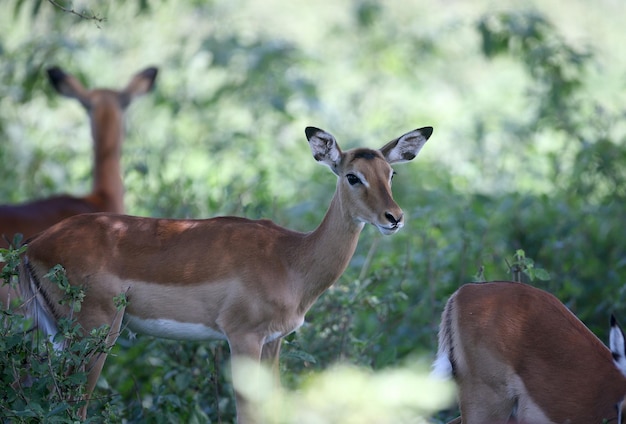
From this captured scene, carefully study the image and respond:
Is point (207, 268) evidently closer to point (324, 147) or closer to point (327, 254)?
point (327, 254)

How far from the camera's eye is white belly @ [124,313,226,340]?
16.1ft

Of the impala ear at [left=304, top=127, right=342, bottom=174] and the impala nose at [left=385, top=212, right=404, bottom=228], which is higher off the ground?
the impala ear at [left=304, top=127, right=342, bottom=174]

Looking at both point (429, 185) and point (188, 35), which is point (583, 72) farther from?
point (188, 35)

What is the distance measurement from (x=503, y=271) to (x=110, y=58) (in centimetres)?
660

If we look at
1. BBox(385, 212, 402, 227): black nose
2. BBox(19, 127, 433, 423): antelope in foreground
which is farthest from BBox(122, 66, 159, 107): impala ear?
BBox(385, 212, 402, 227): black nose

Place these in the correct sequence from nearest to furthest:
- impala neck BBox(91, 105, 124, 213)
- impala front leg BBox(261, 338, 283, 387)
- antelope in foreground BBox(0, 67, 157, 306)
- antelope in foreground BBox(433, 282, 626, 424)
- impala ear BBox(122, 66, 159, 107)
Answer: antelope in foreground BBox(433, 282, 626, 424), impala front leg BBox(261, 338, 283, 387), antelope in foreground BBox(0, 67, 157, 306), impala neck BBox(91, 105, 124, 213), impala ear BBox(122, 66, 159, 107)

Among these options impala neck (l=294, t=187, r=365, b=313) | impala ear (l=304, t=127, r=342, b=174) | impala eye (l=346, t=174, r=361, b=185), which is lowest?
impala neck (l=294, t=187, r=365, b=313)

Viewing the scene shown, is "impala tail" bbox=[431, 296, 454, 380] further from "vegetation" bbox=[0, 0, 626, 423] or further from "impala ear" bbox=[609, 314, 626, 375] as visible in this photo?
"impala ear" bbox=[609, 314, 626, 375]

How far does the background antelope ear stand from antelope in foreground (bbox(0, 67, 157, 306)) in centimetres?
265

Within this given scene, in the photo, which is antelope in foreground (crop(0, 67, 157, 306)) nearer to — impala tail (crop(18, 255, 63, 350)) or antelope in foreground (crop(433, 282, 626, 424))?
impala tail (crop(18, 255, 63, 350))

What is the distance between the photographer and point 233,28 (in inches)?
481

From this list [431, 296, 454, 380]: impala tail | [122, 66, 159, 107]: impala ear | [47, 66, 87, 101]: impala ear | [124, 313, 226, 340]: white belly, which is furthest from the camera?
[122, 66, 159, 107]: impala ear

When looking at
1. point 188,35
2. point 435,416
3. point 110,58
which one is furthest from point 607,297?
point 110,58

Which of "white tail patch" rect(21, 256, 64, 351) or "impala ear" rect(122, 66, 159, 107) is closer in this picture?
"white tail patch" rect(21, 256, 64, 351)
